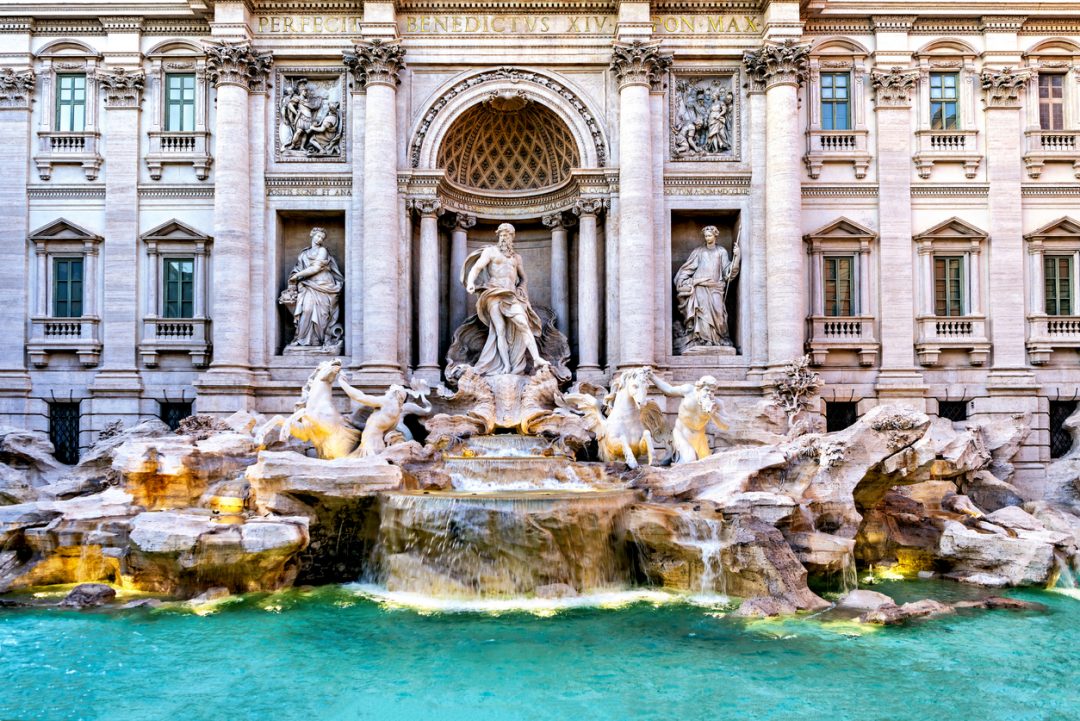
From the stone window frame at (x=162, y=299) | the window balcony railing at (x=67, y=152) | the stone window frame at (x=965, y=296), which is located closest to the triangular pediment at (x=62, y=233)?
the window balcony railing at (x=67, y=152)

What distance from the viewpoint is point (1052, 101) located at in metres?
19.8

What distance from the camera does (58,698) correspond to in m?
7.85

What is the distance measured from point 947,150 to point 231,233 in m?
17.9

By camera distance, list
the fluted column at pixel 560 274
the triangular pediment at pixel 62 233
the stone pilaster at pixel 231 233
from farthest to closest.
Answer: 1. the fluted column at pixel 560 274
2. the triangular pediment at pixel 62 233
3. the stone pilaster at pixel 231 233

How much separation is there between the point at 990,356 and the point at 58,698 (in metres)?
20.2

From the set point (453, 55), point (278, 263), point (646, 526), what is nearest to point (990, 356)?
point (646, 526)

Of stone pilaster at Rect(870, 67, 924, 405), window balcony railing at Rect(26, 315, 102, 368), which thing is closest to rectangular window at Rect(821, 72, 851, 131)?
stone pilaster at Rect(870, 67, 924, 405)

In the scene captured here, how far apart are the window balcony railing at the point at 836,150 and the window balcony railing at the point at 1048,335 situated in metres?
5.71

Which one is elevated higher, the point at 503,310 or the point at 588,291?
the point at 588,291

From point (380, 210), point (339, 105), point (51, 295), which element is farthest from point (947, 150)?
point (51, 295)

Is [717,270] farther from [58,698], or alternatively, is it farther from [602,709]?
[58,698]

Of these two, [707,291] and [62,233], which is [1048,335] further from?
[62,233]

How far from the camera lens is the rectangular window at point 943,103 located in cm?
1953

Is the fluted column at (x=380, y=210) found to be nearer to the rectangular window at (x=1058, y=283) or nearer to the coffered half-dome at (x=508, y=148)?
the coffered half-dome at (x=508, y=148)
